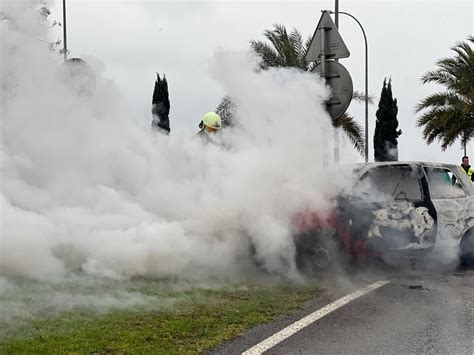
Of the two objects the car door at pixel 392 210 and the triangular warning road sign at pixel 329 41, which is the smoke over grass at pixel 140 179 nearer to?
the car door at pixel 392 210

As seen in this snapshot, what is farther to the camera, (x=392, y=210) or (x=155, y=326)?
(x=392, y=210)

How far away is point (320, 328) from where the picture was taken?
211 inches

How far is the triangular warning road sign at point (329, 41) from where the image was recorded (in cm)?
894

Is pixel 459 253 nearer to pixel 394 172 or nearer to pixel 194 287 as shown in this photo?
pixel 394 172

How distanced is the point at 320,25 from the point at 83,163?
3.89m

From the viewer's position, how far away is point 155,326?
5191mm

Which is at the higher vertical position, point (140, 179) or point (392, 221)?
point (140, 179)

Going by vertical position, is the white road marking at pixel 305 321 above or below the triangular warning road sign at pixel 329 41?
below

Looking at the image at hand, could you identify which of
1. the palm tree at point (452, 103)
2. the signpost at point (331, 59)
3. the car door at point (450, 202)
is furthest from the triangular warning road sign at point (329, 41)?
the palm tree at point (452, 103)

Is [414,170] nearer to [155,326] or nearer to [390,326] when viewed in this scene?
[390,326]

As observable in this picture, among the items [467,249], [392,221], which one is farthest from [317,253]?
[467,249]

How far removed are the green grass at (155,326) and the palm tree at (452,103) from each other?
20.0 m

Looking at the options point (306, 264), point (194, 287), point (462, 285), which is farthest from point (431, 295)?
point (194, 287)

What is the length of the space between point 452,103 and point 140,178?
65.6ft
